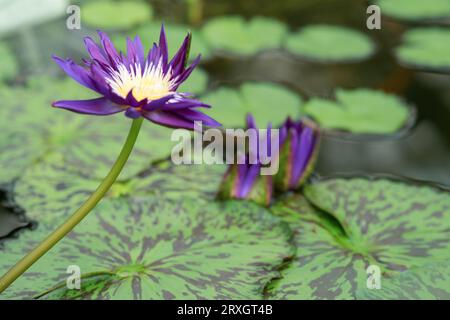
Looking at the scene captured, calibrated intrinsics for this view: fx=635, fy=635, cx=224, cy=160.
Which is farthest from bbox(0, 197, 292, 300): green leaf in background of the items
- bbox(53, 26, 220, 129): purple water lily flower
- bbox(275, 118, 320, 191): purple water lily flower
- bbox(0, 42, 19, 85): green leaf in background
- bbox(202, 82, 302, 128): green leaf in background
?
bbox(0, 42, 19, 85): green leaf in background

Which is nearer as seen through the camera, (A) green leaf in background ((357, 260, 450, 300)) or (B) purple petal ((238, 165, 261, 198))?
(A) green leaf in background ((357, 260, 450, 300))

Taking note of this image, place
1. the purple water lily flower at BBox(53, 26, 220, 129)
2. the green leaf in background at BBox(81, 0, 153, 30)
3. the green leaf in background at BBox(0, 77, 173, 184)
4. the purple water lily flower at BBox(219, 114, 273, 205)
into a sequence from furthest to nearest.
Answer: the green leaf in background at BBox(81, 0, 153, 30)
the green leaf in background at BBox(0, 77, 173, 184)
the purple water lily flower at BBox(219, 114, 273, 205)
the purple water lily flower at BBox(53, 26, 220, 129)

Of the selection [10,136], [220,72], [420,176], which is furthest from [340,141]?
[10,136]

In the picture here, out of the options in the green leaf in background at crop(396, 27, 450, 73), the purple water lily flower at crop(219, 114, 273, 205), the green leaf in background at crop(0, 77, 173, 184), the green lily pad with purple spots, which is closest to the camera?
the purple water lily flower at crop(219, 114, 273, 205)

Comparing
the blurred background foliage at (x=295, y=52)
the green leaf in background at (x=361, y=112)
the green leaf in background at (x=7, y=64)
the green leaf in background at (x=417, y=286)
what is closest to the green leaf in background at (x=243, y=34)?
the blurred background foliage at (x=295, y=52)

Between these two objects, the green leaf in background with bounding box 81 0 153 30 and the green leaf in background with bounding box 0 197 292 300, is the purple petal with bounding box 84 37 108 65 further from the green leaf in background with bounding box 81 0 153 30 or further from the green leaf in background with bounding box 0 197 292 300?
the green leaf in background with bounding box 81 0 153 30

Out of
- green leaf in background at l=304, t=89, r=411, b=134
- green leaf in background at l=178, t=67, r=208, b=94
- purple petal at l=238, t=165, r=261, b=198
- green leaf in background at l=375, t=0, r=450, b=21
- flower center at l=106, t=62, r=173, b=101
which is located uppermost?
green leaf in background at l=375, t=0, r=450, b=21

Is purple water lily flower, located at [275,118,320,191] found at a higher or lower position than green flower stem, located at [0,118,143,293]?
higher

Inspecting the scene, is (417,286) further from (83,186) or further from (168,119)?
(83,186)
